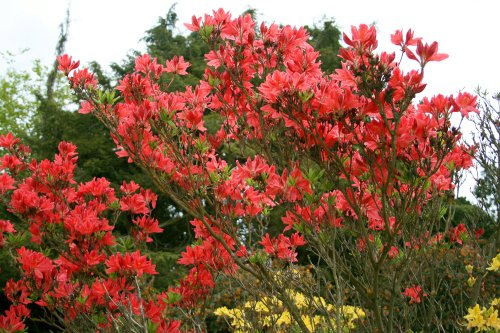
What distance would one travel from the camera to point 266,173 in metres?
2.21

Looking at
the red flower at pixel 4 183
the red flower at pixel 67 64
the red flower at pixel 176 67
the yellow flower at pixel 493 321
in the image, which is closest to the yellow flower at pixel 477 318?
the yellow flower at pixel 493 321

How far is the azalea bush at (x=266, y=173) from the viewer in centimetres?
200

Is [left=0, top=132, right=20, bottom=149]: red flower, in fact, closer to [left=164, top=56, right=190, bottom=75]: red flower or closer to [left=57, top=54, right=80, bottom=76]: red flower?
[left=57, top=54, right=80, bottom=76]: red flower

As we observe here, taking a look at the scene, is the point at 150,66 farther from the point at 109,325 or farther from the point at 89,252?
the point at 109,325

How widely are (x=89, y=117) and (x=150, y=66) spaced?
9.53m

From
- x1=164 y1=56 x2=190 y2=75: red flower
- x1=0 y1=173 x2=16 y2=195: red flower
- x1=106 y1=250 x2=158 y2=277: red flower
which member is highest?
x1=164 y1=56 x2=190 y2=75: red flower

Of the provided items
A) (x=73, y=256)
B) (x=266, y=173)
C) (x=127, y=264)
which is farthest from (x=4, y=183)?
(x=266, y=173)

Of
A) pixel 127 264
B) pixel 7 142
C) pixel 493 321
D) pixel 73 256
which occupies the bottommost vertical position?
pixel 493 321

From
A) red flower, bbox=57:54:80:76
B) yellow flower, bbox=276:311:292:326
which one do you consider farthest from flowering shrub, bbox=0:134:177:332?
yellow flower, bbox=276:311:292:326

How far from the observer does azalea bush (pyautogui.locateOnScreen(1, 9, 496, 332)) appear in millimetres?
1998

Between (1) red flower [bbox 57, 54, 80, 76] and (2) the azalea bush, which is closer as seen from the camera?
(2) the azalea bush

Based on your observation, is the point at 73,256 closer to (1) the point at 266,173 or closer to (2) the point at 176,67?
(2) the point at 176,67

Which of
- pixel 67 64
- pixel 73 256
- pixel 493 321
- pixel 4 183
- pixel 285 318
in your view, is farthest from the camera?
pixel 285 318

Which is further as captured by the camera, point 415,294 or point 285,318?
point 285,318
